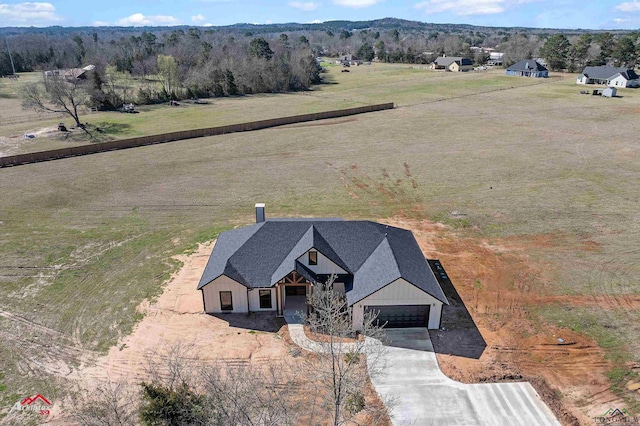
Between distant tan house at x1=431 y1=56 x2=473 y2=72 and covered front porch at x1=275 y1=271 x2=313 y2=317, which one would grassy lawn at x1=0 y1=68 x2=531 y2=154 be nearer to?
distant tan house at x1=431 y1=56 x2=473 y2=72

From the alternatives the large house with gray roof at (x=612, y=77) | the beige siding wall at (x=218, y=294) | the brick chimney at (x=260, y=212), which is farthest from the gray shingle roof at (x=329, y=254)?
the large house with gray roof at (x=612, y=77)

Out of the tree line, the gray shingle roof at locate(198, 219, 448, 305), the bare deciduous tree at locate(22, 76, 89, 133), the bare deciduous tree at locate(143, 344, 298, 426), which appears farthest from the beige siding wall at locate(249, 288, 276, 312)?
the tree line

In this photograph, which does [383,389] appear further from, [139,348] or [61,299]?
[61,299]

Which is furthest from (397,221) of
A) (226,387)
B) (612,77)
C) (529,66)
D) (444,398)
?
Answer: (529,66)

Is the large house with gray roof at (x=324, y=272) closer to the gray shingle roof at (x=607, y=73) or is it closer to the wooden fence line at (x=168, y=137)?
the wooden fence line at (x=168, y=137)

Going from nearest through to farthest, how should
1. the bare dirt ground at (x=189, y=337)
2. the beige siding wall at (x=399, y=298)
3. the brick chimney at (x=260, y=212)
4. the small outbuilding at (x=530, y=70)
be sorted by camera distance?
the bare dirt ground at (x=189, y=337)
the beige siding wall at (x=399, y=298)
the brick chimney at (x=260, y=212)
the small outbuilding at (x=530, y=70)

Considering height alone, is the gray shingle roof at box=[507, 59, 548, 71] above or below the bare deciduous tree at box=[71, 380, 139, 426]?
above

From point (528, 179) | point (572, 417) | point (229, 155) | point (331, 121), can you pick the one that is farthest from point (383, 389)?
point (331, 121)
